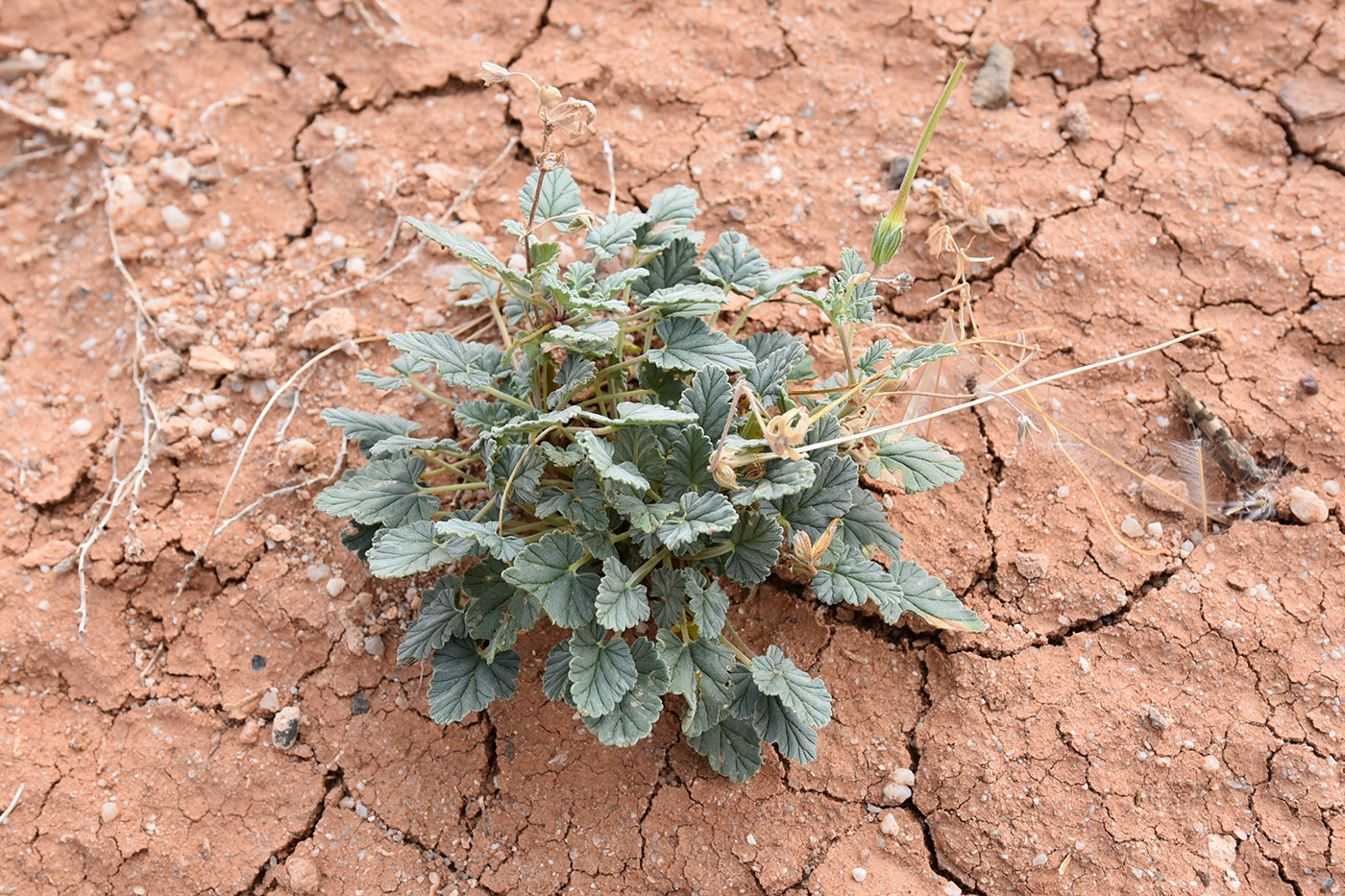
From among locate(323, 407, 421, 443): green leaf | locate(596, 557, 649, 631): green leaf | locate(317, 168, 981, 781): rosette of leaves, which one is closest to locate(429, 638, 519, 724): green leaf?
locate(317, 168, 981, 781): rosette of leaves

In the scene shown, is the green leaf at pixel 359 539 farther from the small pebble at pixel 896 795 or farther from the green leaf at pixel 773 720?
the small pebble at pixel 896 795

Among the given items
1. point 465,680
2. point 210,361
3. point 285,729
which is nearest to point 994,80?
→ point 465,680

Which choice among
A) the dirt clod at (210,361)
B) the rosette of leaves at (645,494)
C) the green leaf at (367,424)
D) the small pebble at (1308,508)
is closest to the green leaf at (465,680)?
the rosette of leaves at (645,494)

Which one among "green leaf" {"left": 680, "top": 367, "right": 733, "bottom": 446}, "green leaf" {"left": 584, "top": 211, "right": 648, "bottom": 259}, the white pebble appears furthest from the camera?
the white pebble

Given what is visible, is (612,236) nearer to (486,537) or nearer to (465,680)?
(486,537)

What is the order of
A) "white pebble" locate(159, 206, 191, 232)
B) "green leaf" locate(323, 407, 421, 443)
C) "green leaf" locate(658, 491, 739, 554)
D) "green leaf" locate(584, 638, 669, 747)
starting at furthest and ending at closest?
"white pebble" locate(159, 206, 191, 232) → "green leaf" locate(323, 407, 421, 443) → "green leaf" locate(584, 638, 669, 747) → "green leaf" locate(658, 491, 739, 554)

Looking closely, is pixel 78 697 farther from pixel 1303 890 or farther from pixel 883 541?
pixel 1303 890

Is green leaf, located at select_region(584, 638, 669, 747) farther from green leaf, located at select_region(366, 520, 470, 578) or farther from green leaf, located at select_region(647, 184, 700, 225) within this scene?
green leaf, located at select_region(647, 184, 700, 225)
